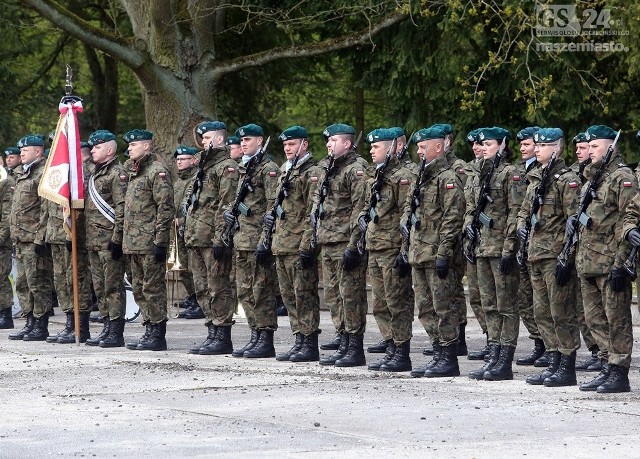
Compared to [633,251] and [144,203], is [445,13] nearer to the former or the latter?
[144,203]

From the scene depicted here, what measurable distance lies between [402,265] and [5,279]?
6961mm

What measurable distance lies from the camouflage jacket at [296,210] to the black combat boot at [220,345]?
1.20 m

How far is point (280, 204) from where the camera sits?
14836mm

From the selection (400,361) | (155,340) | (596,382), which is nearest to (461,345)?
(400,361)

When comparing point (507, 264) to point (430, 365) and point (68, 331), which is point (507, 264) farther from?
point (68, 331)

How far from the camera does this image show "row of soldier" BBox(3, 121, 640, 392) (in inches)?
493

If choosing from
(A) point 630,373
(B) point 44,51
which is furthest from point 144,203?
(B) point 44,51

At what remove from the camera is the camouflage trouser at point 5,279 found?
18797 millimetres

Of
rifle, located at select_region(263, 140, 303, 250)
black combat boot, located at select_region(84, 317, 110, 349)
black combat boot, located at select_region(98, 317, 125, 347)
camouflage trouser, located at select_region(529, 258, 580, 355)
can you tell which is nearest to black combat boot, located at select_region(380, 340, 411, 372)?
camouflage trouser, located at select_region(529, 258, 580, 355)

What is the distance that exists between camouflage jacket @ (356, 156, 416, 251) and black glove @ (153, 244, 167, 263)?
8.10ft

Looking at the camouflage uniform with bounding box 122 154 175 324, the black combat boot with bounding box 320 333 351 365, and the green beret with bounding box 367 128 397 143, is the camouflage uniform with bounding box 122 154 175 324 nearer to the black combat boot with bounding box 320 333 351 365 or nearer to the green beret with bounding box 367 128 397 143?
the black combat boot with bounding box 320 333 351 365


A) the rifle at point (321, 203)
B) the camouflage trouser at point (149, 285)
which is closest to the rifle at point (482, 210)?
the rifle at point (321, 203)

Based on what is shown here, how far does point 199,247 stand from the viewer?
15570 millimetres

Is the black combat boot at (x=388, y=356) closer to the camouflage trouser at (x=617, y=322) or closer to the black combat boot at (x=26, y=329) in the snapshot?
the camouflage trouser at (x=617, y=322)
